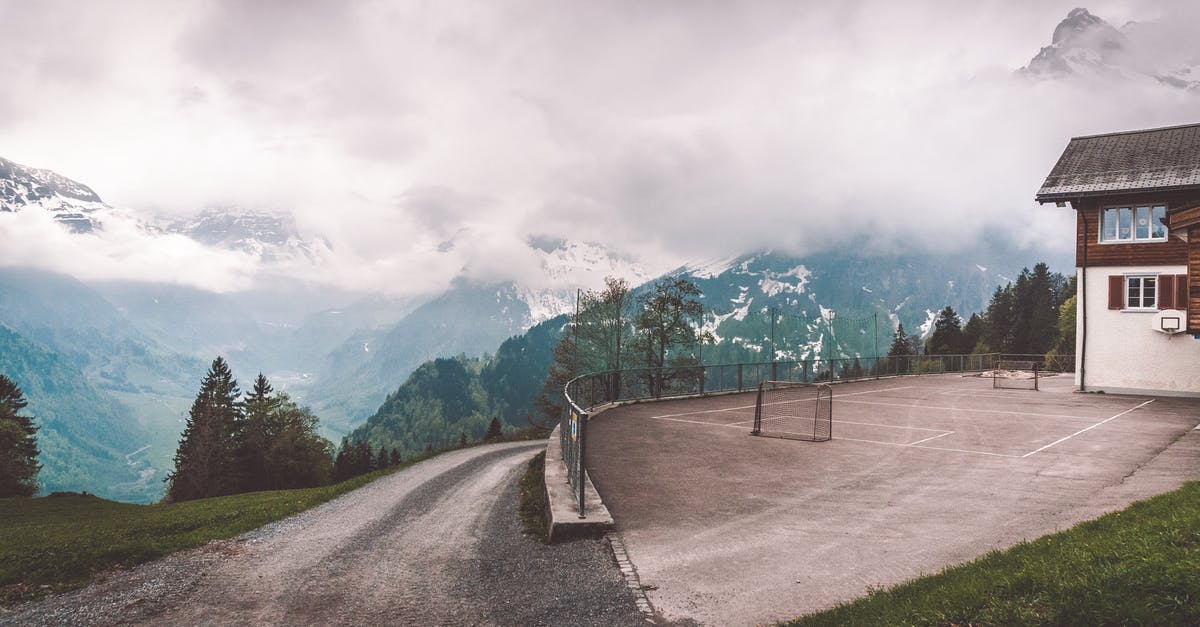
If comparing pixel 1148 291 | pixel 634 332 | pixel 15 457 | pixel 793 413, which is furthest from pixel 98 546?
pixel 15 457

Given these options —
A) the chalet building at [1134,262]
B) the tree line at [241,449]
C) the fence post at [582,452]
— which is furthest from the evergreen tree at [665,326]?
the tree line at [241,449]

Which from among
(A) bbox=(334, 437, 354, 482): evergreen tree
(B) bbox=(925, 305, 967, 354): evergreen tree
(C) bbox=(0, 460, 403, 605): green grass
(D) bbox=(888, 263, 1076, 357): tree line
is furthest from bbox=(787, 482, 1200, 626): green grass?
(B) bbox=(925, 305, 967, 354): evergreen tree

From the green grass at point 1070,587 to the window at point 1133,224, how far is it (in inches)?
1034

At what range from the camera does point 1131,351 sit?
2817 cm

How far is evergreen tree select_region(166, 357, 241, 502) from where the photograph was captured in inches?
2576

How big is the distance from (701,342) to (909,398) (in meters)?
20.0

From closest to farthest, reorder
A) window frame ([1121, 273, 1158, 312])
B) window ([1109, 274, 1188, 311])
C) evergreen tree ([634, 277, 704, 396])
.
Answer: window ([1109, 274, 1188, 311])
window frame ([1121, 273, 1158, 312])
evergreen tree ([634, 277, 704, 396])

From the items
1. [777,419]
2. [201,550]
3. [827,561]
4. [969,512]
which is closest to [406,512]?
[201,550]

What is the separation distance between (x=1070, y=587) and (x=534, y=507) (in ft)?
27.4

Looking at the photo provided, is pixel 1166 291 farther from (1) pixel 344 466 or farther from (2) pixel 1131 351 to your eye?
(1) pixel 344 466

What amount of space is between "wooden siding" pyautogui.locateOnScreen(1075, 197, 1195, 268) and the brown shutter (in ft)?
1.92

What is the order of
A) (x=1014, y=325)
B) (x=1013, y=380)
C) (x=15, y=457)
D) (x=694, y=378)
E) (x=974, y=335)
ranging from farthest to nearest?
(x=974, y=335) < (x=1014, y=325) < (x=15, y=457) < (x=1013, y=380) < (x=694, y=378)

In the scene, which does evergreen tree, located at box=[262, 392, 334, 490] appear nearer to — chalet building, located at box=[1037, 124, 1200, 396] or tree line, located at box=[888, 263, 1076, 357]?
chalet building, located at box=[1037, 124, 1200, 396]

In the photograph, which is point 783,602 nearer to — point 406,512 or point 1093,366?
point 406,512
